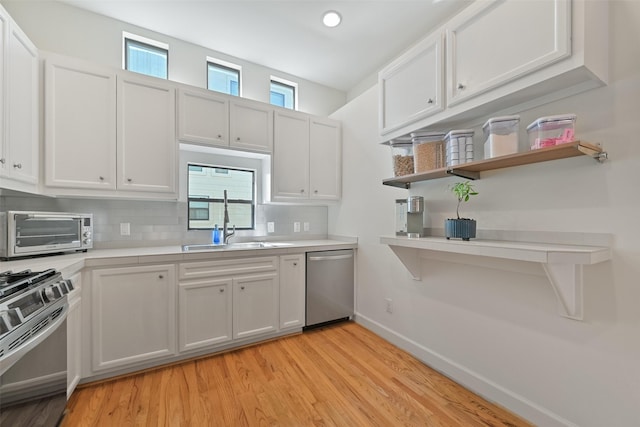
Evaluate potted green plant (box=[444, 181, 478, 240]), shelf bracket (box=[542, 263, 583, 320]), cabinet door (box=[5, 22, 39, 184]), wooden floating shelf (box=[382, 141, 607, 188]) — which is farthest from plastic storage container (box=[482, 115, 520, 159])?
cabinet door (box=[5, 22, 39, 184])

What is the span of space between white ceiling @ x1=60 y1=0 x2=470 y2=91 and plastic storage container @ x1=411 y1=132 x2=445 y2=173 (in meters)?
1.33

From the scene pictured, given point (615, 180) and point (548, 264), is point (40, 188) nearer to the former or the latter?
point (548, 264)

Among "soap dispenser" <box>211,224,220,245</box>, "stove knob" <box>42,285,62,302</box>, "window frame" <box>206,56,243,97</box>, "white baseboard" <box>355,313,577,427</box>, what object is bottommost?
"white baseboard" <box>355,313,577,427</box>

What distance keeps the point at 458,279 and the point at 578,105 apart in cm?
125

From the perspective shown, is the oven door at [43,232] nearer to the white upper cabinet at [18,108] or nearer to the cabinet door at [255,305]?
the white upper cabinet at [18,108]

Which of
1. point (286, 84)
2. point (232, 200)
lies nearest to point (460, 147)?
point (232, 200)

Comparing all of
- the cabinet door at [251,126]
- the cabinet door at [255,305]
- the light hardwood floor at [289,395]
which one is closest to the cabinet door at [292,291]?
the cabinet door at [255,305]

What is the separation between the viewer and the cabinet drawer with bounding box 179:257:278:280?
2.25m

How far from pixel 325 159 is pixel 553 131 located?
2.21m

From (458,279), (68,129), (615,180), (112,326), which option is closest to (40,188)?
(68,129)

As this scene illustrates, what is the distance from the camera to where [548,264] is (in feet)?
4.39

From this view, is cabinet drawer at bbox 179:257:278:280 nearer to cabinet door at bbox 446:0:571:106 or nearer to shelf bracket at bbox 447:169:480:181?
shelf bracket at bbox 447:169:480:181

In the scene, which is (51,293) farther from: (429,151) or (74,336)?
(429,151)

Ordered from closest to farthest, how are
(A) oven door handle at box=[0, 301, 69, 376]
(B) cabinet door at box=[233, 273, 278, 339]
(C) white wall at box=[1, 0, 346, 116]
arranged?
(A) oven door handle at box=[0, 301, 69, 376] < (C) white wall at box=[1, 0, 346, 116] < (B) cabinet door at box=[233, 273, 278, 339]
